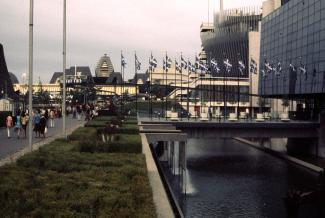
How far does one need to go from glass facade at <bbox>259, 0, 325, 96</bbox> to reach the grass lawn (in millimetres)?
62993

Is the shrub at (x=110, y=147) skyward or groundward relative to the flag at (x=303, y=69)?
groundward

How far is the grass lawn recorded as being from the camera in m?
11.5

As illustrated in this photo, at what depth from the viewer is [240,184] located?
46.6 m

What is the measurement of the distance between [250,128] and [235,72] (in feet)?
424

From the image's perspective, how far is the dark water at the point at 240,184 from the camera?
1399 inches

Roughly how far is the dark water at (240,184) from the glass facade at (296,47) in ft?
61.2

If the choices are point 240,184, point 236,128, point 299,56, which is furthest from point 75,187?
point 299,56

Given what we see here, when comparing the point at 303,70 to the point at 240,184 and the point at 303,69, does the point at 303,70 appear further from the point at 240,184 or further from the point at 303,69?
the point at 240,184

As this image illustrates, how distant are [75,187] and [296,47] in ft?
270

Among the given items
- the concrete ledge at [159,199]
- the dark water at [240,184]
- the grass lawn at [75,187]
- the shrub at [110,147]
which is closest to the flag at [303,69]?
the dark water at [240,184]

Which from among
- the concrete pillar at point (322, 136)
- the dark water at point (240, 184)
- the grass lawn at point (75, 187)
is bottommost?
the dark water at point (240, 184)

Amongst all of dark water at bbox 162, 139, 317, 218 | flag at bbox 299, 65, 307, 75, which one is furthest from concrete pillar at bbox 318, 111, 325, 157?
flag at bbox 299, 65, 307, 75

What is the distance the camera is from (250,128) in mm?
63719

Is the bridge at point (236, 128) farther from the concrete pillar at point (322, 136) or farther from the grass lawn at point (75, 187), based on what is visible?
the grass lawn at point (75, 187)
